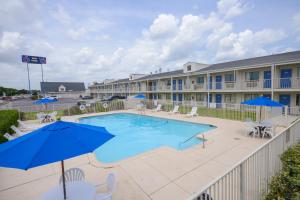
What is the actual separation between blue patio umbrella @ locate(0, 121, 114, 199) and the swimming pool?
5.44 metres

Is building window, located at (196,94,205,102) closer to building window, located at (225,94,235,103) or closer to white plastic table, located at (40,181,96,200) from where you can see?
building window, located at (225,94,235,103)

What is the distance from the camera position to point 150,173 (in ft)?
16.2

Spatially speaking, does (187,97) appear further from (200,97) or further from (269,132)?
(269,132)

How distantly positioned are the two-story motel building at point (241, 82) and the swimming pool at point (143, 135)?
9.99 m

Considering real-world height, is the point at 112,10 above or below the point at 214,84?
above

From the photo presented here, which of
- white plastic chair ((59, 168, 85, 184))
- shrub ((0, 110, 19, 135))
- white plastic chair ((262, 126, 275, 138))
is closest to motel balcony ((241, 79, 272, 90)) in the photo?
white plastic chair ((262, 126, 275, 138))

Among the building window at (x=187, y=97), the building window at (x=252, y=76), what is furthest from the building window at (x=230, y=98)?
the building window at (x=187, y=97)

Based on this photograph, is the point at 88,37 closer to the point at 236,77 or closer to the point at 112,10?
the point at 112,10

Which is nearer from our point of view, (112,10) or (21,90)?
(112,10)

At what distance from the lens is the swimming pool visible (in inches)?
348

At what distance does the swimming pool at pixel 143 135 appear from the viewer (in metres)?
8.83

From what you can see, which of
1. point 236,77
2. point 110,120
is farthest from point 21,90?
point 236,77

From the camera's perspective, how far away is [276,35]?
16.9m

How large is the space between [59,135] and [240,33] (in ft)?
72.8
